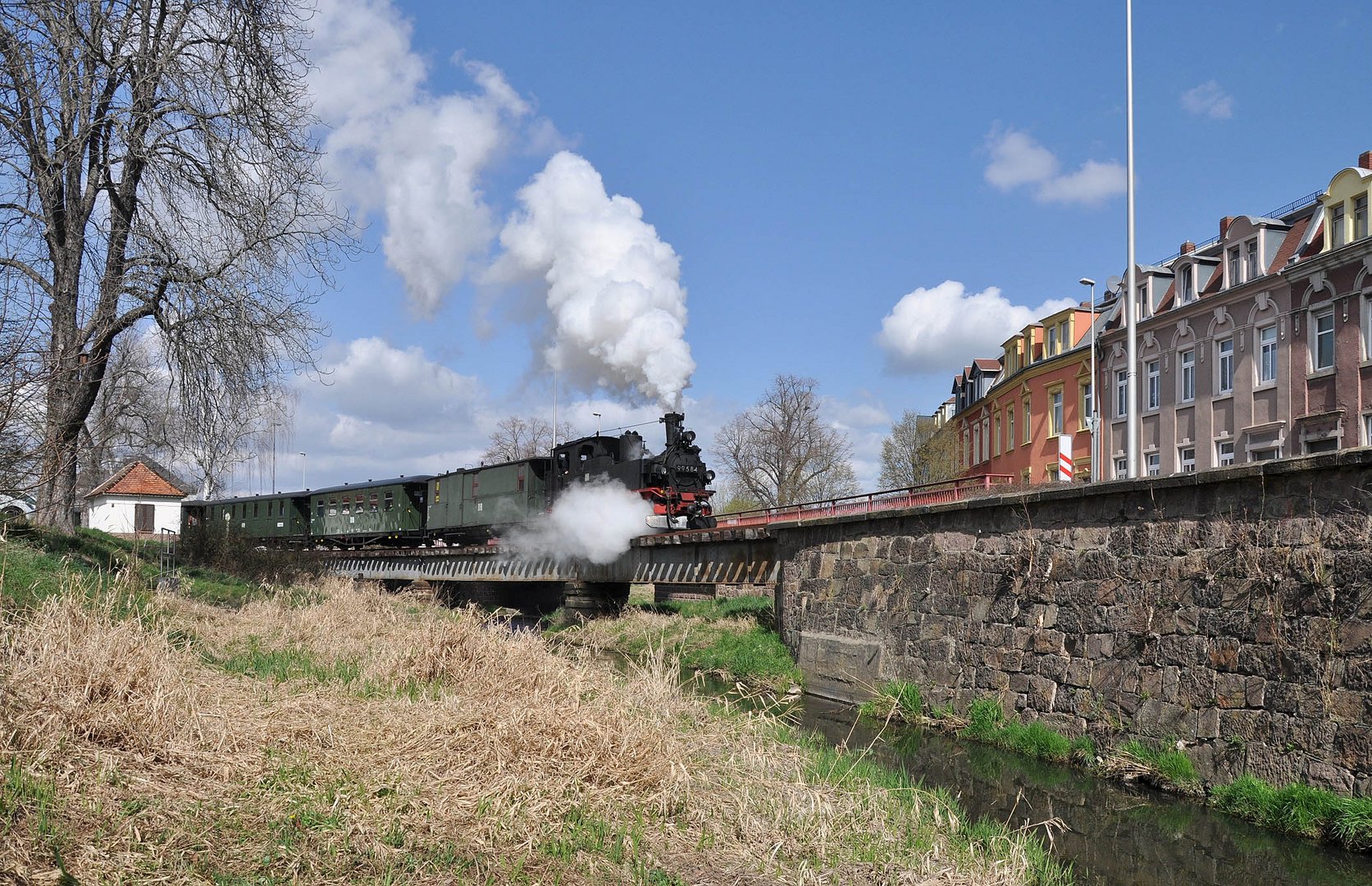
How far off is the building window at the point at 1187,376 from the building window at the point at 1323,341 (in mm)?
4545

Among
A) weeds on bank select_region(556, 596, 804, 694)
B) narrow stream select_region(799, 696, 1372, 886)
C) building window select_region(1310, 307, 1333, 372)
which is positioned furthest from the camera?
building window select_region(1310, 307, 1333, 372)

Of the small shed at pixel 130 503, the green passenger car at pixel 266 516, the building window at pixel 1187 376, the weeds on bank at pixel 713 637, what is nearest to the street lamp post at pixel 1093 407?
the building window at pixel 1187 376

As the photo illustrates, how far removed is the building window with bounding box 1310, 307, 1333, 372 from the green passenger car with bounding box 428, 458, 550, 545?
2023 centimetres

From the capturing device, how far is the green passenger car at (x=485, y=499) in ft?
93.1

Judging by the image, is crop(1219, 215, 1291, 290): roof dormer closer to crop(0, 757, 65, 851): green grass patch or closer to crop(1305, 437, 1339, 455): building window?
crop(1305, 437, 1339, 455): building window

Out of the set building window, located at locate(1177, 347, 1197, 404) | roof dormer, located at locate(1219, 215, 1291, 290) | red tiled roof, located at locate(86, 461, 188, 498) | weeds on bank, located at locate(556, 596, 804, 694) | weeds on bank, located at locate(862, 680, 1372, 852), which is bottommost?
weeds on bank, located at locate(556, 596, 804, 694)

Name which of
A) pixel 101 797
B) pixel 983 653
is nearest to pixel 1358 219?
pixel 983 653

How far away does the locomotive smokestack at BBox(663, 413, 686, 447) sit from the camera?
85.7 ft

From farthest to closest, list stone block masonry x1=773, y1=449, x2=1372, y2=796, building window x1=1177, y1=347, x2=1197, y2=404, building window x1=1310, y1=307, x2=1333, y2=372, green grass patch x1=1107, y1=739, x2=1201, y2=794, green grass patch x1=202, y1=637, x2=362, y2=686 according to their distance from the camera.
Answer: building window x1=1177, y1=347, x2=1197, y2=404, building window x1=1310, y1=307, x2=1333, y2=372, green grass patch x1=1107, y1=739, x2=1201, y2=794, green grass patch x1=202, y1=637, x2=362, y2=686, stone block masonry x1=773, y1=449, x2=1372, y2=796

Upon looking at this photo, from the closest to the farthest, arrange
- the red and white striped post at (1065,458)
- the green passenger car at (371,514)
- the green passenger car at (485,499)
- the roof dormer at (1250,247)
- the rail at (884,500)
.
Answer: the rail at (884,500) → the red and white striped post at (1065,458) → the roof dormer at (1250,247) → the green passenger car at (485,499) → the green passenger car at (371,514)

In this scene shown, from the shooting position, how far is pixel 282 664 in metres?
9.84

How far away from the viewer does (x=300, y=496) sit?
4188cm

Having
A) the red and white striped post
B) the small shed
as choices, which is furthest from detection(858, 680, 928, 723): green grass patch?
the small shed

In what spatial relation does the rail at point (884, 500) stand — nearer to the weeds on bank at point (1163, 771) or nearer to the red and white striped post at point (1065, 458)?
the red and white striped post at point (1065, 458)
